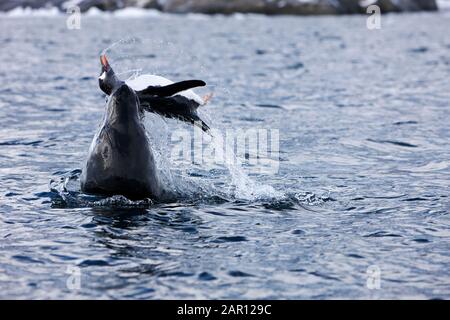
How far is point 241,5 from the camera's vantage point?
64750 mm

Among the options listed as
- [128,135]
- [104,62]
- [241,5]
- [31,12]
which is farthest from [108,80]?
[31,12]

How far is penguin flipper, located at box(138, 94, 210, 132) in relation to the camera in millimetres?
10133

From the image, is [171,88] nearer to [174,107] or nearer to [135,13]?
[174,107]

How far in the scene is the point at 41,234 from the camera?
9219mm

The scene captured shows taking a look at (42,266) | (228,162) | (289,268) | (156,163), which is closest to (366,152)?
(228,162)

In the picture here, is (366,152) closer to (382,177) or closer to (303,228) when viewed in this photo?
(382,177)

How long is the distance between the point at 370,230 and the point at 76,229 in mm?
3340

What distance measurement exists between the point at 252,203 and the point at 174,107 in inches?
64.2

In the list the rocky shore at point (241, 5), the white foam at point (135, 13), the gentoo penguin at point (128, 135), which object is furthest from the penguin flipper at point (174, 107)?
the rocky shore at point (241, 5)

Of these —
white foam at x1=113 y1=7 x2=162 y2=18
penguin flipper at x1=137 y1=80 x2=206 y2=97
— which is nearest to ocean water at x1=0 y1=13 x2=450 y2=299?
penguin flipper at x1=137 y1=80 x2=206 y2=97

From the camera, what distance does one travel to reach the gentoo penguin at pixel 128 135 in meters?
10.1

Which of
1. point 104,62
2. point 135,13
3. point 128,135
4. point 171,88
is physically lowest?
point 128,135

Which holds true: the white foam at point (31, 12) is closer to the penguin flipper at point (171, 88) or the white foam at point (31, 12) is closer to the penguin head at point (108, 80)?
the penguin head at point (108, 80)

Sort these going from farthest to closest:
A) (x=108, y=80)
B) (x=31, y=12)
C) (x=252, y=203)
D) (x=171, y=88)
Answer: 1. (x=31, y=12)
2. (x=252, y=203)
3. (x=108, y=80)
4. (x=171, y=88)
